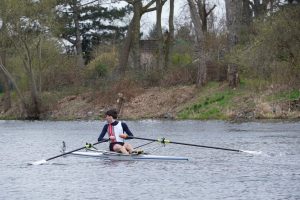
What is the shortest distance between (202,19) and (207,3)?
50.1 inches

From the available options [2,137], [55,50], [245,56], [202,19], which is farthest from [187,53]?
[2,137]

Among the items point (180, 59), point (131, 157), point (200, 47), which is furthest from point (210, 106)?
point (131, 157)

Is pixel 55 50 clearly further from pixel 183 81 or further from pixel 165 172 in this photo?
pixel 165 172

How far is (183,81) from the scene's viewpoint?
165ft

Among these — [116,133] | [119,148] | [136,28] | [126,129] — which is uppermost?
[136,28]

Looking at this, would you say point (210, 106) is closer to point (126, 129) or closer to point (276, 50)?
point (276, 50)

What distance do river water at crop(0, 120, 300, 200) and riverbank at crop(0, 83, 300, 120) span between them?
6.44m

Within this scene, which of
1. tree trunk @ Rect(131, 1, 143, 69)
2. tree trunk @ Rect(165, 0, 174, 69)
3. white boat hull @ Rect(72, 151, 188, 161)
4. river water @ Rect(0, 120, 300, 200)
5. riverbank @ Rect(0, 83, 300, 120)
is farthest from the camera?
tree trunk @ Rect(131, 1, 143, 69)

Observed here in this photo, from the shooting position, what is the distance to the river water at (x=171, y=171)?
17.6 meters

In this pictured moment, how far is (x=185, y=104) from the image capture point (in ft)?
153

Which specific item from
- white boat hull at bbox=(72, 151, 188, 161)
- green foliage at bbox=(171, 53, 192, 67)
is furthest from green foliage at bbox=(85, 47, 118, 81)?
white boat hull at bbox=(72, 151, 188, 161)

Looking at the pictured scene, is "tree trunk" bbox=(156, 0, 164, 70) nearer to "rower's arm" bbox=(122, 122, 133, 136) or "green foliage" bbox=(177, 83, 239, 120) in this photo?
"green foliage" bbox=(177, 83, 239, 120)

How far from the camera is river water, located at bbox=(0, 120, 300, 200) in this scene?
17.6m

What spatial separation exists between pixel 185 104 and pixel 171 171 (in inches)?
1008
